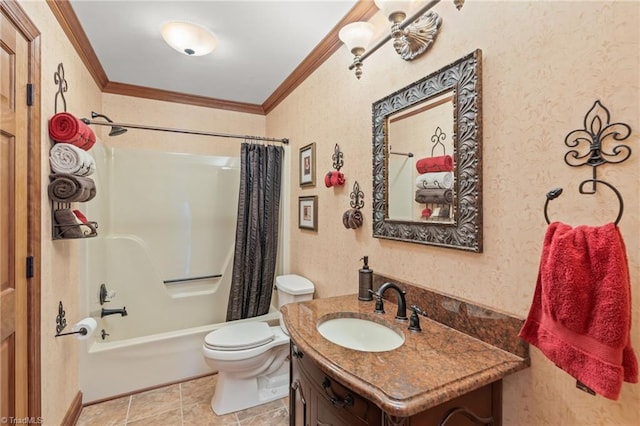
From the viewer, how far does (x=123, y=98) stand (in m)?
2.80

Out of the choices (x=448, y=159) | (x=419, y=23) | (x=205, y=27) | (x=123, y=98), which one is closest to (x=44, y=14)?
(x=205, y=27)

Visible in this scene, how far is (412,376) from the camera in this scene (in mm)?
818

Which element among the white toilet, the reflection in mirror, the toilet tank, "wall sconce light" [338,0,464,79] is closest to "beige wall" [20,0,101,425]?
the white toilet

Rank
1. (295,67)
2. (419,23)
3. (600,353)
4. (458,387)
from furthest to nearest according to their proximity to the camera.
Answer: (295,67), (419,23), (458,387), (600,353)

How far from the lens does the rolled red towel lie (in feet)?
3.91

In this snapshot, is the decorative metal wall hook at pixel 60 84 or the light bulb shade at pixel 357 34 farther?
the decorative metal wall hook at pixel 60 84

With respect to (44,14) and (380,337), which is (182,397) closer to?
(380,337)

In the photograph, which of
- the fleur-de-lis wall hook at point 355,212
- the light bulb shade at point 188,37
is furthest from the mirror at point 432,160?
the light bulb shade at point 188,37

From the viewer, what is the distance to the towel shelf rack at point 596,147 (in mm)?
741

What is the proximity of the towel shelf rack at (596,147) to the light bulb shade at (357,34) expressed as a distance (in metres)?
0.97

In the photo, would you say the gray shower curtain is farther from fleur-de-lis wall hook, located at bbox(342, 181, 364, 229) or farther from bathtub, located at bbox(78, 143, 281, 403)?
fleur-de-lis wall hook, located at bbox(342, 181, 364, 229)

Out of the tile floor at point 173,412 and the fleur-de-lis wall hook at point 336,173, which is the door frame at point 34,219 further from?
the fleur-de-lis wall hook at point 336,173

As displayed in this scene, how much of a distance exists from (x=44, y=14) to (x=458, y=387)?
240cm

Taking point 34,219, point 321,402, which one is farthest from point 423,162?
point 34,219
